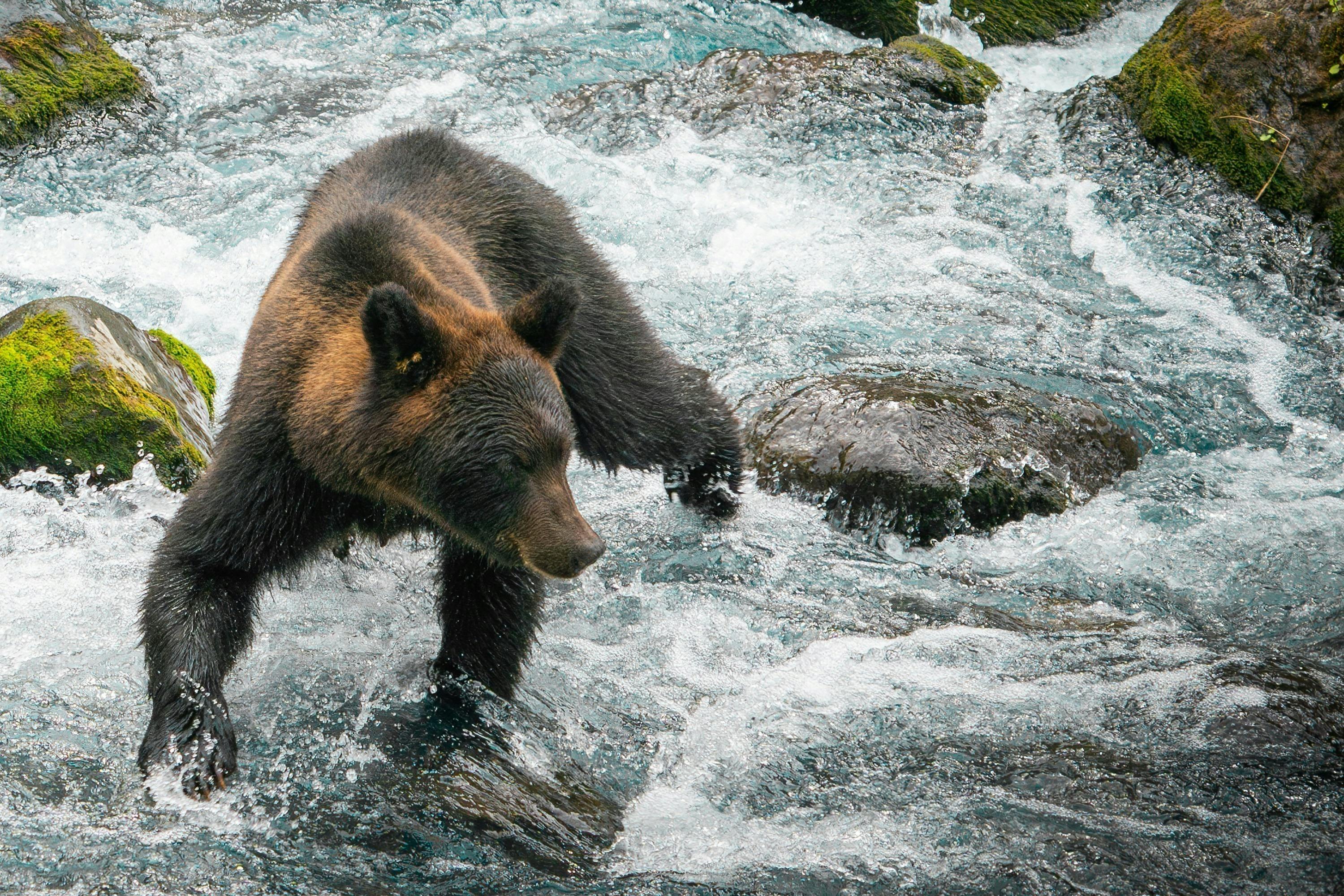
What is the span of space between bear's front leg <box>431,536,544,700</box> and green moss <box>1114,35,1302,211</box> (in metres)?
6.91

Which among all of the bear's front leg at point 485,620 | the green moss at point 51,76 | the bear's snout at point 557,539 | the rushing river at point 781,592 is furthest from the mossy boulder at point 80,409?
the green moss at point 51,76

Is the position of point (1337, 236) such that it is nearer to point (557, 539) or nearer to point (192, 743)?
point (557, 539)

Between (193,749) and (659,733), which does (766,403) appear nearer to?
(659,733)

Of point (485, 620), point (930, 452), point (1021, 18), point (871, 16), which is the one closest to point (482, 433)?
point (485, 620)

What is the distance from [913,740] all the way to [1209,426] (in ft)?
12.1

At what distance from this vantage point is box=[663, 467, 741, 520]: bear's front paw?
6605 mm

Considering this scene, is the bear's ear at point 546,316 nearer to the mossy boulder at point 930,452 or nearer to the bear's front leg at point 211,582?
the bear's front leg at point 211,582

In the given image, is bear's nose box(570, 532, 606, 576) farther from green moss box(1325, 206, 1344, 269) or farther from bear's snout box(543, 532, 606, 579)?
green moss box(1325, 206, 1344, 269)

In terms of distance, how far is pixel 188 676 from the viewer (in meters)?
4.37

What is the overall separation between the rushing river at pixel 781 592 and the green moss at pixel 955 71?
38 centimetres

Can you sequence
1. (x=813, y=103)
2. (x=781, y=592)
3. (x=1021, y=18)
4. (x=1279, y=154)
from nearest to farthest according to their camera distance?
1. (x=781, y=592)
2. (x=1279, y=154)
3. (x=813, y=103)
4. (x=1021, y=18)

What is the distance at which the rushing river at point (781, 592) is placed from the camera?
4203mm

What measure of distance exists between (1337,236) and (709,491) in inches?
208

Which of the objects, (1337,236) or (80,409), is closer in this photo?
(80,409)
